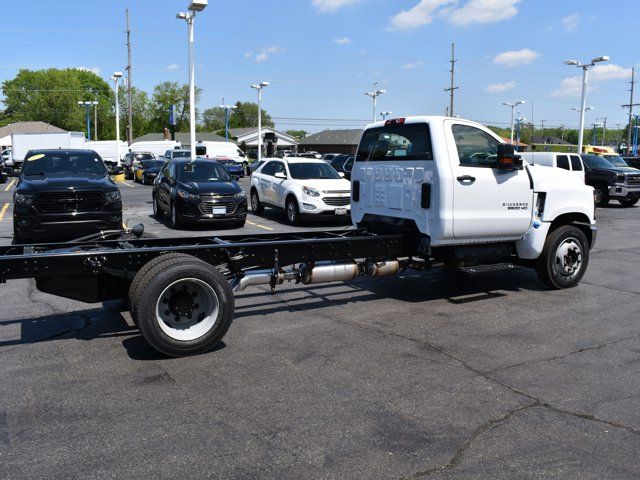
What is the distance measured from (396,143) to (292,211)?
317 inches

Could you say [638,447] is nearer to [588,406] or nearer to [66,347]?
[588,406]

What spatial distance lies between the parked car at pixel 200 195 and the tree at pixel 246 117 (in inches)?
5543

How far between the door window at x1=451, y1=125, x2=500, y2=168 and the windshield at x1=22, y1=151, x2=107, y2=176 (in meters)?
7.63

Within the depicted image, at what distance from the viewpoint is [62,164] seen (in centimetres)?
1168

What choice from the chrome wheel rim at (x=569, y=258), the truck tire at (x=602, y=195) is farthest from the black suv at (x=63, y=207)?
the truck tire at (x=602, y=195)

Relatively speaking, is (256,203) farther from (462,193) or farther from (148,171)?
(148,171)

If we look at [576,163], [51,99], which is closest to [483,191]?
[576,163]

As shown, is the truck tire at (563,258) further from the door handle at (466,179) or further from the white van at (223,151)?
the white van at (223,151)

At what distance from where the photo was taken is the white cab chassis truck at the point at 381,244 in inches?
204

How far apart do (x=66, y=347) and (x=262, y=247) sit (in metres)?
2.06

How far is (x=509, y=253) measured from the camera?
7742mm

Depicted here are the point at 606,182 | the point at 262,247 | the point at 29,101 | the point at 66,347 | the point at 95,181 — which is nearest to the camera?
the point at 66,347

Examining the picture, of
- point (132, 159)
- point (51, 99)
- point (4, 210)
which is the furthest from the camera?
point (51, 99)

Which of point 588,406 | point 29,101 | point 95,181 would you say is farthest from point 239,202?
point 29,101
